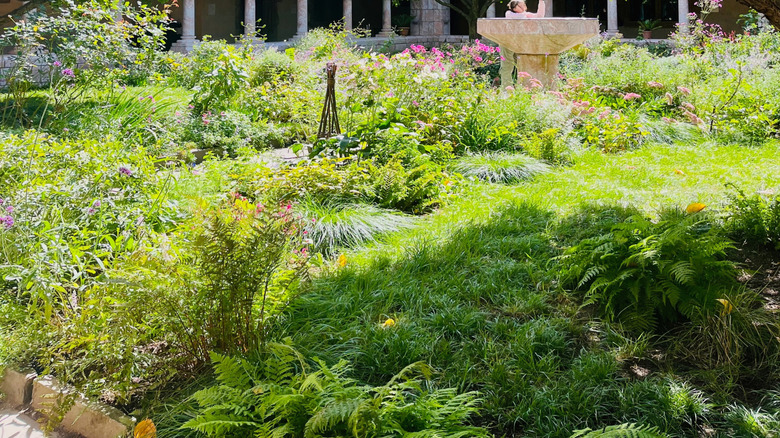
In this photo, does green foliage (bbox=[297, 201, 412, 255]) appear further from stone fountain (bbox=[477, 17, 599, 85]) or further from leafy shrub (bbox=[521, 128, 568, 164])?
stone fountain (bbox=[477, 17, 599, 85])

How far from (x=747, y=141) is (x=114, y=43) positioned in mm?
6489

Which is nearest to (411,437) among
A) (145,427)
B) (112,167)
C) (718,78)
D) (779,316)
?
(145,427)

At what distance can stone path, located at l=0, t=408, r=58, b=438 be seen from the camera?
9.64ft

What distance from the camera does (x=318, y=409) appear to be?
2424 millimetres

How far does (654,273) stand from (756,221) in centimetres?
102

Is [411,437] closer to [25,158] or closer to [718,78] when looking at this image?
[25,158]

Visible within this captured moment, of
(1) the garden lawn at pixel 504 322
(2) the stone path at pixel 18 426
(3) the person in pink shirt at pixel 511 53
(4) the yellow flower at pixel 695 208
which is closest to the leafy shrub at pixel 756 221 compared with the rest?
(4) the yellow flower at pixel 695 208

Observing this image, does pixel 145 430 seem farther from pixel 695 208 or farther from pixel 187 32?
pixel 187 32

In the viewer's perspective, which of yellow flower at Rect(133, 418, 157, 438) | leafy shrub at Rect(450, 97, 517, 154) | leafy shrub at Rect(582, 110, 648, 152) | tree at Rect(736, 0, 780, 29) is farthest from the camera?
leafy shrub at Rect(582, 110, 648, 152)

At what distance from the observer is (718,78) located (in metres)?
9.61

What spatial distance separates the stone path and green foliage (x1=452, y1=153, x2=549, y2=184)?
3952 mm

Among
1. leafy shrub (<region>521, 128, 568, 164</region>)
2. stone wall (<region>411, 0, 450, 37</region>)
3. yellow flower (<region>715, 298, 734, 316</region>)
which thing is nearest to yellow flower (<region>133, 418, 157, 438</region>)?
yellow flower (<region>715, 298, 734, 316</region>)

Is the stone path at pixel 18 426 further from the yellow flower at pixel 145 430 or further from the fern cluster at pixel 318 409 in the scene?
the fern cluster at pixel 318 409

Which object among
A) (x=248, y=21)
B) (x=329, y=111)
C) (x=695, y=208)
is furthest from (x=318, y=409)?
(x=248, y=21)
